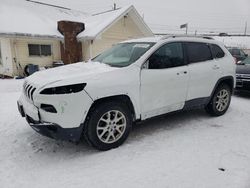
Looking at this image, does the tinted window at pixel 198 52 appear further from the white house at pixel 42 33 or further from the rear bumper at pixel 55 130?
the white house at pixel 42 33

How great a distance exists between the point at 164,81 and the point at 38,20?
13933 mm

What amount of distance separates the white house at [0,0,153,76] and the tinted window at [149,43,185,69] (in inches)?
419

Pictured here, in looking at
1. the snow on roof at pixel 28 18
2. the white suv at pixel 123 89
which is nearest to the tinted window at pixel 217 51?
the white suv at pixel 123 89

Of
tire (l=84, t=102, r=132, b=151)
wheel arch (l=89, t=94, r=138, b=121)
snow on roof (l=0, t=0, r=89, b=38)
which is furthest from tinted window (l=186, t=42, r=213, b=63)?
snow on roof (l=0, t=0, r=89, b=38)

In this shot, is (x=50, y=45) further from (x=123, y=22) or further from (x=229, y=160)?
(x=229, y=160)

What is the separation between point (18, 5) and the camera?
15.9 m

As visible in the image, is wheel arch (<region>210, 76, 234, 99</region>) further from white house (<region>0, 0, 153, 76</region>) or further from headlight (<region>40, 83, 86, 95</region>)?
white house (<region>0, 0, 153, 76</region>)

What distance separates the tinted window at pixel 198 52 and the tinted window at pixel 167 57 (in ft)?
0.81

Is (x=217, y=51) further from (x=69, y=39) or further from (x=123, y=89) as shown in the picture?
(x=69, y=39)

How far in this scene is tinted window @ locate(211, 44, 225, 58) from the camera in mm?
4980

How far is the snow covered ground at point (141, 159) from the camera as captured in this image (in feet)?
9.08

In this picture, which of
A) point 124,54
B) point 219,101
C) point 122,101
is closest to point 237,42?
point 219,101

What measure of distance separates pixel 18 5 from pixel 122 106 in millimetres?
15706

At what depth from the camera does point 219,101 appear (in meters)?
5.12
